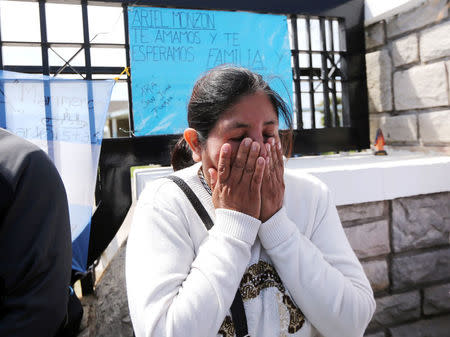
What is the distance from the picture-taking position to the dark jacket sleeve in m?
1.18

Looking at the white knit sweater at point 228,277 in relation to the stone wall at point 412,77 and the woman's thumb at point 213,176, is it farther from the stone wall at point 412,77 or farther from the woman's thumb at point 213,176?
the stone wall at point 412,77

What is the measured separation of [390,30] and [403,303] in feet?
7.72

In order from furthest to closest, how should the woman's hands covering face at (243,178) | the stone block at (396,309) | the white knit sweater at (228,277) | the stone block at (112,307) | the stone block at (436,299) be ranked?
the stone block at (436,299), the stone block at (396,309), the stone block at (112,307), the woman's hands covering face at (243,178), the white knit sweater at (228,277)

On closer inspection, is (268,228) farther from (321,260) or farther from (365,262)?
(365,262)

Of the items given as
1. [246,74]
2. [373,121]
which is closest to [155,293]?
[246,74]

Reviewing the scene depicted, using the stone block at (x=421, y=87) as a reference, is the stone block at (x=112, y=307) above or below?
below

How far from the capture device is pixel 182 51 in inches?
123

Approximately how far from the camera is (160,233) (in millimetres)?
1203

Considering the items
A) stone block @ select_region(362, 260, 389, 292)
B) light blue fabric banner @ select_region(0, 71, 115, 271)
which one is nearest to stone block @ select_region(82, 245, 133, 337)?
light blue fabric banner @ select_region(0, 71, 115, 271)

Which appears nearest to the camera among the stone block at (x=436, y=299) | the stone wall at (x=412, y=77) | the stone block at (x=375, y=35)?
the stone block at (x=436, y=299)

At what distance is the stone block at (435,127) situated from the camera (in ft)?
10.3

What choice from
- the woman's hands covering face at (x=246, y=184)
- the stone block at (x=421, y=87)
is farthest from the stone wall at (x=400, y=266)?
the woman's hands covering face at (x=246, y=184)

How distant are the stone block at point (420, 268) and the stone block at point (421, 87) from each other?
3.96 feet

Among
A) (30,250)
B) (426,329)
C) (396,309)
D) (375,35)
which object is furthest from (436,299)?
(30,250)
